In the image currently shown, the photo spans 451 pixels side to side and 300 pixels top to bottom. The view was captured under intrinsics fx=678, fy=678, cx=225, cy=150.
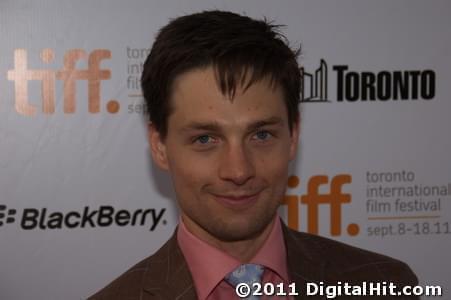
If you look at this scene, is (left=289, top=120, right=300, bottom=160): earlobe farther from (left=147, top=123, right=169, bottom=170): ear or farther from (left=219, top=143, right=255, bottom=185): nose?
(left=147, top=123, right=169, bottom=170): ear

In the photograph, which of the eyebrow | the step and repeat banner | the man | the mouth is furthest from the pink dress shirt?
the step and repeat banner

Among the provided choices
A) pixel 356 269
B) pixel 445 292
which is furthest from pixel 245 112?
pixel 445 292

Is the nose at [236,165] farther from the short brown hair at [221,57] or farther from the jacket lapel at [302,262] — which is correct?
the jacket lapel at [302,262]

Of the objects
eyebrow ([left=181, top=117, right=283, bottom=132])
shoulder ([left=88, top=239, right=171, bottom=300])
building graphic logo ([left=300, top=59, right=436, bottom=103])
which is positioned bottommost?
shoulder ([left=88, top=239, right=171, bottom=300])

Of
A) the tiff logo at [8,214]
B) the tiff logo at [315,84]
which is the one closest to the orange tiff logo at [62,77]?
the tiff logo at [8,214]

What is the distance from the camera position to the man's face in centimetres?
136

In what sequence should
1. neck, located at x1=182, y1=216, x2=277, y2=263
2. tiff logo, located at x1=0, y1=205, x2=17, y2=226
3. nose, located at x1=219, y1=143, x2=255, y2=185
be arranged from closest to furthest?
nose, located at x1=219, y1=143, x2=255, y2=185
neck, located at x1=182, y1=216, x2=277, y2=263
tiff logo, located at x1=0, y1=205, x2=17, y2=226

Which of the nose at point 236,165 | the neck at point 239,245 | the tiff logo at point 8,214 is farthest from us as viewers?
the tiff logo at point 8,214

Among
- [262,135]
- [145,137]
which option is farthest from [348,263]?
[145,137]

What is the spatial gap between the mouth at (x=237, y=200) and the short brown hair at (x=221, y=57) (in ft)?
0.68

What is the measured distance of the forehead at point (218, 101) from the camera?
137cm

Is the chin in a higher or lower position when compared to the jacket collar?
higher

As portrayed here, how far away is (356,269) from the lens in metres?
1.48

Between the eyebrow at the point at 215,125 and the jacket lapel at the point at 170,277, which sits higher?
the eyebrow at the point at 215,125
